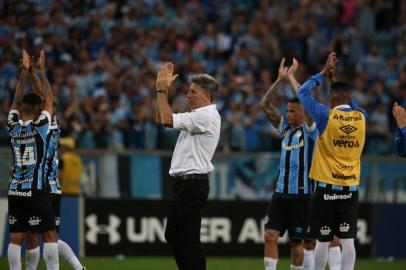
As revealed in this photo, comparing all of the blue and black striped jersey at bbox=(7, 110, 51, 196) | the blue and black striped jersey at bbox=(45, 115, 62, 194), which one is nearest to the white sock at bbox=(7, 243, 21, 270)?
A: the blue and black striped jersey at bbox=(7, 110, 51, 196)

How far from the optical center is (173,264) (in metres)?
17.7

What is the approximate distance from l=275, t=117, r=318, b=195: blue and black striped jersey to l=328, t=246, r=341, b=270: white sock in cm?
106

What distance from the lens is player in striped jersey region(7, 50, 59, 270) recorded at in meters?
12.3

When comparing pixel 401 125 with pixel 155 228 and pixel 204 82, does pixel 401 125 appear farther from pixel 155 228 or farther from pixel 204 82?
pixel 155 228

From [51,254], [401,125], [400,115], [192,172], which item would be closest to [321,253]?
[401,125]

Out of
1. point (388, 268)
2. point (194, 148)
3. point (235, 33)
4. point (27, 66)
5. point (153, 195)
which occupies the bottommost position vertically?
point (388, 268)

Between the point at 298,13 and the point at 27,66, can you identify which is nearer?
the point at 27,66

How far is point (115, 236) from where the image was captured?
19.1 meters

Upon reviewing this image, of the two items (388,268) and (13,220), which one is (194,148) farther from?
(388,268)

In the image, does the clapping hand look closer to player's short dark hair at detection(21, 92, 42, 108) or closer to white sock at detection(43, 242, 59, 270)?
player's short dark hair at detection(21, 92, 42, 108)

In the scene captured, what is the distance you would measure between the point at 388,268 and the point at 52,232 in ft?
24.9

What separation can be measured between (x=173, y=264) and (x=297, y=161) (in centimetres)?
489

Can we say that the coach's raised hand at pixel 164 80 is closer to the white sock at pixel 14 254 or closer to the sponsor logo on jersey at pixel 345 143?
the sponsor logo on jersey at pixel 345 143

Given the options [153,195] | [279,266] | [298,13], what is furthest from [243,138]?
[298,13]
